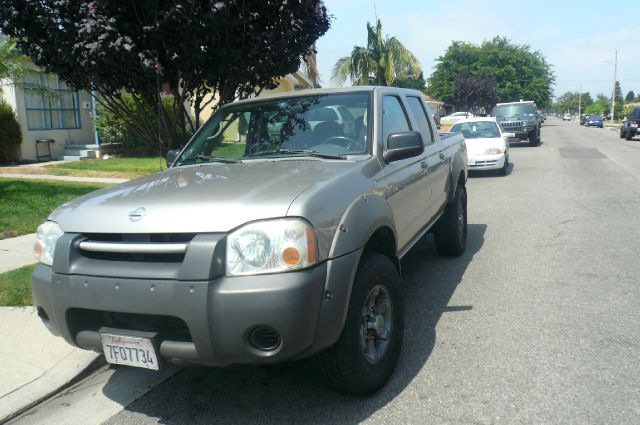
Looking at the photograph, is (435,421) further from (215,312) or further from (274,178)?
(274,178)

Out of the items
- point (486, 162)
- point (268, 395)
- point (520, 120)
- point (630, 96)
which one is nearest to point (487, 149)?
point (486, 162)

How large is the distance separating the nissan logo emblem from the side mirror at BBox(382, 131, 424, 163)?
171 cm

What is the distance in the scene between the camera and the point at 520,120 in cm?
2442

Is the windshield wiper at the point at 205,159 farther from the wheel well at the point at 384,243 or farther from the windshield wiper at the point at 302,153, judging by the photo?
the wheel well at the point at 384,243

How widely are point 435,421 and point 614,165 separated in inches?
631

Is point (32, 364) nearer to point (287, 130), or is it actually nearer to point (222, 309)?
point (222, 309)

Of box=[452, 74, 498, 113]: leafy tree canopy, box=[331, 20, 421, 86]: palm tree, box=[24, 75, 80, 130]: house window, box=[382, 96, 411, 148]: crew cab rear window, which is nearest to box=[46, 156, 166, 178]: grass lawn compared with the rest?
box=[24, 75, 80, 130]: house window

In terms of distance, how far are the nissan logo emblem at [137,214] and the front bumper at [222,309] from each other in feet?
1.05

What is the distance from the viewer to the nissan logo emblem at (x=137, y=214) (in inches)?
116

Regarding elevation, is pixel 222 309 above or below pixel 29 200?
above

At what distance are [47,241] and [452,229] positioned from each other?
4.21 metres

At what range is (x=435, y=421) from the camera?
10.2 feet

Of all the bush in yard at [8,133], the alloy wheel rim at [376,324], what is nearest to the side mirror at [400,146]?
the alloy wheel rim at [376,324]

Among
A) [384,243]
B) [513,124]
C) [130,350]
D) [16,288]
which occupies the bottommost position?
[16,288]
